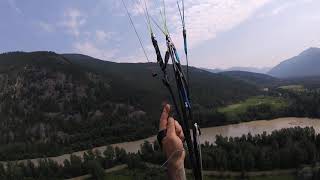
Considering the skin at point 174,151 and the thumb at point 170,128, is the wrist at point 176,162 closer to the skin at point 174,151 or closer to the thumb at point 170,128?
the skin at point 174,151

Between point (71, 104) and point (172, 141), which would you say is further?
point (71, 104)

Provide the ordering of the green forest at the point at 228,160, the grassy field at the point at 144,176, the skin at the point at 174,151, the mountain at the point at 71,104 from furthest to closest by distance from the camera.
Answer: the mountain at the point at 71,104 → the green forest at the point at 228,160 → the grassy field at the point at 144,176 → the skin at the point at 174,151

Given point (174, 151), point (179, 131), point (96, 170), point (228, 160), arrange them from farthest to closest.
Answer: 1. point (96, 170)
2. point (228, 160)
3. point (179, 131)
4. point (174, 151)

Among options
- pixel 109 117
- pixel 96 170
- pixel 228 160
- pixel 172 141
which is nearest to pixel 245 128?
pixel 228 160

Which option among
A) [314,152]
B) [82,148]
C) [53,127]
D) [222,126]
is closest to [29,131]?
[53,127]

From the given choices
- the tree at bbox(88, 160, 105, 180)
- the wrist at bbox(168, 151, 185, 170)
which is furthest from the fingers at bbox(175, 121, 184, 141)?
the tree at bbox(88, 160, 105, 180)

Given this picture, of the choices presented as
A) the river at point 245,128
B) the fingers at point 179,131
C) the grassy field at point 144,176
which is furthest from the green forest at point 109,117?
the fingers at point 179,131

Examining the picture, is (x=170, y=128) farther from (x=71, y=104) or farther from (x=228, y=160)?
(x=71, y=104)

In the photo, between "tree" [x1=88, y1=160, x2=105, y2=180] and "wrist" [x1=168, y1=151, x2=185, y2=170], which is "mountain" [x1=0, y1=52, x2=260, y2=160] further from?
"wrist" [x1=168, y1=151, x2=185, y2=170]
